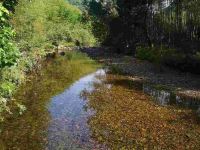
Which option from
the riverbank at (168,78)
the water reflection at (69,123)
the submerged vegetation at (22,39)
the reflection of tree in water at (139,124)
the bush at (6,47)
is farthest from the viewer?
the riverbank at (168,78)

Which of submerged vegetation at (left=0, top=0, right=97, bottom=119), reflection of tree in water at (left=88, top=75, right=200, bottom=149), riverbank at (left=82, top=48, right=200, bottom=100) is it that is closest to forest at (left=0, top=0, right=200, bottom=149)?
submerged vegetation at (left=0, top=0, right=97, bottom=119)

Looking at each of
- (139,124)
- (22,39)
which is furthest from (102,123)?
(22,39)

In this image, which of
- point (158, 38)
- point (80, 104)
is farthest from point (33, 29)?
point (158, 38)

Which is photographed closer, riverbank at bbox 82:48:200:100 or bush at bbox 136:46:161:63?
riverbank at bbox 82:48:200:100

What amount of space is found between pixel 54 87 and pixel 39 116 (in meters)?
9.72

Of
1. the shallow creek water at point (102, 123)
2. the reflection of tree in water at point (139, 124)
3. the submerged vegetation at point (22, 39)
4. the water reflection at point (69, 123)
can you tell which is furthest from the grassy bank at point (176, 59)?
the submerged vegetation at point (22, 39)

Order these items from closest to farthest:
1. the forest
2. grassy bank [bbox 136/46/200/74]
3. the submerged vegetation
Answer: the submerged vegetation, the forest, grassy bank [bbox 136/46/200/74]

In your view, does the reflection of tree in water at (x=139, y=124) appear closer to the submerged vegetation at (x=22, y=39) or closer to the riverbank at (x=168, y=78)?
the riverbank at (x=168, y=78)

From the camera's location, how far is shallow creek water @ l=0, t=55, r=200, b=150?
15.5 m

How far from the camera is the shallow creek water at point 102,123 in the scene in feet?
50.8

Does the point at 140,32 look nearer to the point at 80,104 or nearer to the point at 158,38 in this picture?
the point at 158,38

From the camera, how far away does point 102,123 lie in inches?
736

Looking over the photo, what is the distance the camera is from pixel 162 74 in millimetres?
36562

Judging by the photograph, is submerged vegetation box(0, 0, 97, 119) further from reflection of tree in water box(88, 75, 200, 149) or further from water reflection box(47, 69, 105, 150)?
reflection of tree in water box(88, 75, 200, 149)
